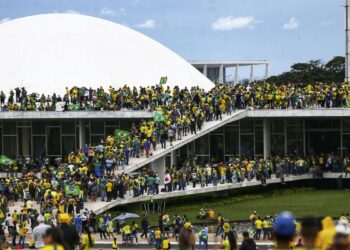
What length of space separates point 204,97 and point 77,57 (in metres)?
12.0

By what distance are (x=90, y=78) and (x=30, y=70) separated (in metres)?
3.39

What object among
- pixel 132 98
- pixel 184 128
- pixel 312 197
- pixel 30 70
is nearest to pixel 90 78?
pixel 30 70

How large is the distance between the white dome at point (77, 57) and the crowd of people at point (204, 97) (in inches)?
205

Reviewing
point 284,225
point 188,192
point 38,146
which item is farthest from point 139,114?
point 284,225

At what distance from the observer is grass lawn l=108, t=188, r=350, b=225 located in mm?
33000

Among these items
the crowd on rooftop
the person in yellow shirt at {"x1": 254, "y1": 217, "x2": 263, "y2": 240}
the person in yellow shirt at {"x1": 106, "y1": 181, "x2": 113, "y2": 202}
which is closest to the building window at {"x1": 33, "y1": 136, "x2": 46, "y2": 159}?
the crowd on rooftop

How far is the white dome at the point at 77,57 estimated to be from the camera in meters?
48.2

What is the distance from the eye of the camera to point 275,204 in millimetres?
36125

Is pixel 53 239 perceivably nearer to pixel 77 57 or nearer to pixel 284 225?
pixel 284 225

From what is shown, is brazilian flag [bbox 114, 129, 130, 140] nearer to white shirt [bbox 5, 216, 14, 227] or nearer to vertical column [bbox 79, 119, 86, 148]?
vertical column [bbox 79, 119, 86, 148]

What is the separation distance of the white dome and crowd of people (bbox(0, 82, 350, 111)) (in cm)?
521

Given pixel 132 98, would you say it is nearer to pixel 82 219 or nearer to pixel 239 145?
pixel 239 145

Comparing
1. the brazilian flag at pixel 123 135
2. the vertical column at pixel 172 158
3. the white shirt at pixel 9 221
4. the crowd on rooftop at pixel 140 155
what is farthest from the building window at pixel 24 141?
the white shirt at pixel 9 221

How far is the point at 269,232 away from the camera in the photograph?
27.3m
